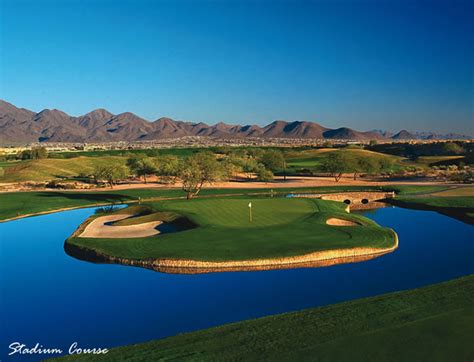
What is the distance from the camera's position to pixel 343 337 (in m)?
19.5

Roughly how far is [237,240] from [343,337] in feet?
64.3

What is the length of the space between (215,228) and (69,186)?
56197mm

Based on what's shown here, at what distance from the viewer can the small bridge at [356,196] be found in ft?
236

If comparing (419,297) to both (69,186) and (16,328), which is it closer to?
(16,328)

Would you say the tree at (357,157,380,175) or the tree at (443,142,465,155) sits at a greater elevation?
the tree at (443,142,465,155)

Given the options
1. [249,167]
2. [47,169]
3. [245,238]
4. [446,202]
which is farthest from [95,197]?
[446,202]

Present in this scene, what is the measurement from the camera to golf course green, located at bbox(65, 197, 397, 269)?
1341 inches

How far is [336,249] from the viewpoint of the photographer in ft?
118

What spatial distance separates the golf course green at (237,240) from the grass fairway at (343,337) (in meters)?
10.8

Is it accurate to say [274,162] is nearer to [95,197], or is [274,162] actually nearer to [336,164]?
[336,164]

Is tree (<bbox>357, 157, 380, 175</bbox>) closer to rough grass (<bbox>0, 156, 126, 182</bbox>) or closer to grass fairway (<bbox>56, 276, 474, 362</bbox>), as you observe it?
rough grass (<bbox>0, 156, 126, 182</bbox>)

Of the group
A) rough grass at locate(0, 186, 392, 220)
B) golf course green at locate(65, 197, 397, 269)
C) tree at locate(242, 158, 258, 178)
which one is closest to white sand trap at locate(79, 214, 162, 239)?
golf course green at locate(65, 197, 397, 269)

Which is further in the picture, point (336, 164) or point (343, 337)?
point (336, 164)

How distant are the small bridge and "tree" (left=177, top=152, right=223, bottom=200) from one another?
51.3 feet
